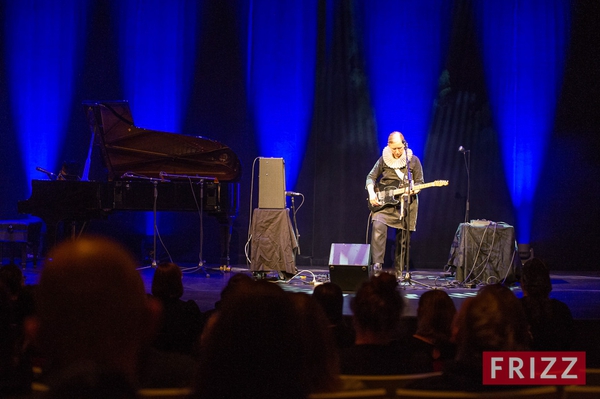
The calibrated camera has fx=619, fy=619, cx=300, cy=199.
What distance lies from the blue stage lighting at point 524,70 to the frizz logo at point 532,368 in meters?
7.30

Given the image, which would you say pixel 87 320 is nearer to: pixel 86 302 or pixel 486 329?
pixel 86 302

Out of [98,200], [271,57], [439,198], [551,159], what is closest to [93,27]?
[271,57]

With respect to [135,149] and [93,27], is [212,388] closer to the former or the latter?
[135,149]

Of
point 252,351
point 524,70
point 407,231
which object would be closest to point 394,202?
point 407,231

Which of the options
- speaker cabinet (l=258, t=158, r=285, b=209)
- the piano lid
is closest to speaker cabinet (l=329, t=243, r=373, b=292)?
speaker cabinet (l=258, t=158, r=285, b=209)

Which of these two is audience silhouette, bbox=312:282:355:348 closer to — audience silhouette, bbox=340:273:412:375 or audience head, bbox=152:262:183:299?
audience silhouette, bbox=340:273:412:375

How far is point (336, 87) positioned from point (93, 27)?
4.04m

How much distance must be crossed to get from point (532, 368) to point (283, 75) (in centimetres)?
783

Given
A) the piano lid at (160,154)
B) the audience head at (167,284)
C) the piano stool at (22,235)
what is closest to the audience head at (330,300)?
the audience head at (167,284)

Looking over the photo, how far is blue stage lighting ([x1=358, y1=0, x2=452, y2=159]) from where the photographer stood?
9.55 metres

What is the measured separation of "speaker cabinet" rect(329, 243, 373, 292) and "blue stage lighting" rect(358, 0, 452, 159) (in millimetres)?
3204

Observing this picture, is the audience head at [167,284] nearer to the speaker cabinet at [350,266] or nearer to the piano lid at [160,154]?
the speaker cabinet at [350,266]

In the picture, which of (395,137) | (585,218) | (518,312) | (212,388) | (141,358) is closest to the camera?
(212,388)

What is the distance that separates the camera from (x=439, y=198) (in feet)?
31.0
